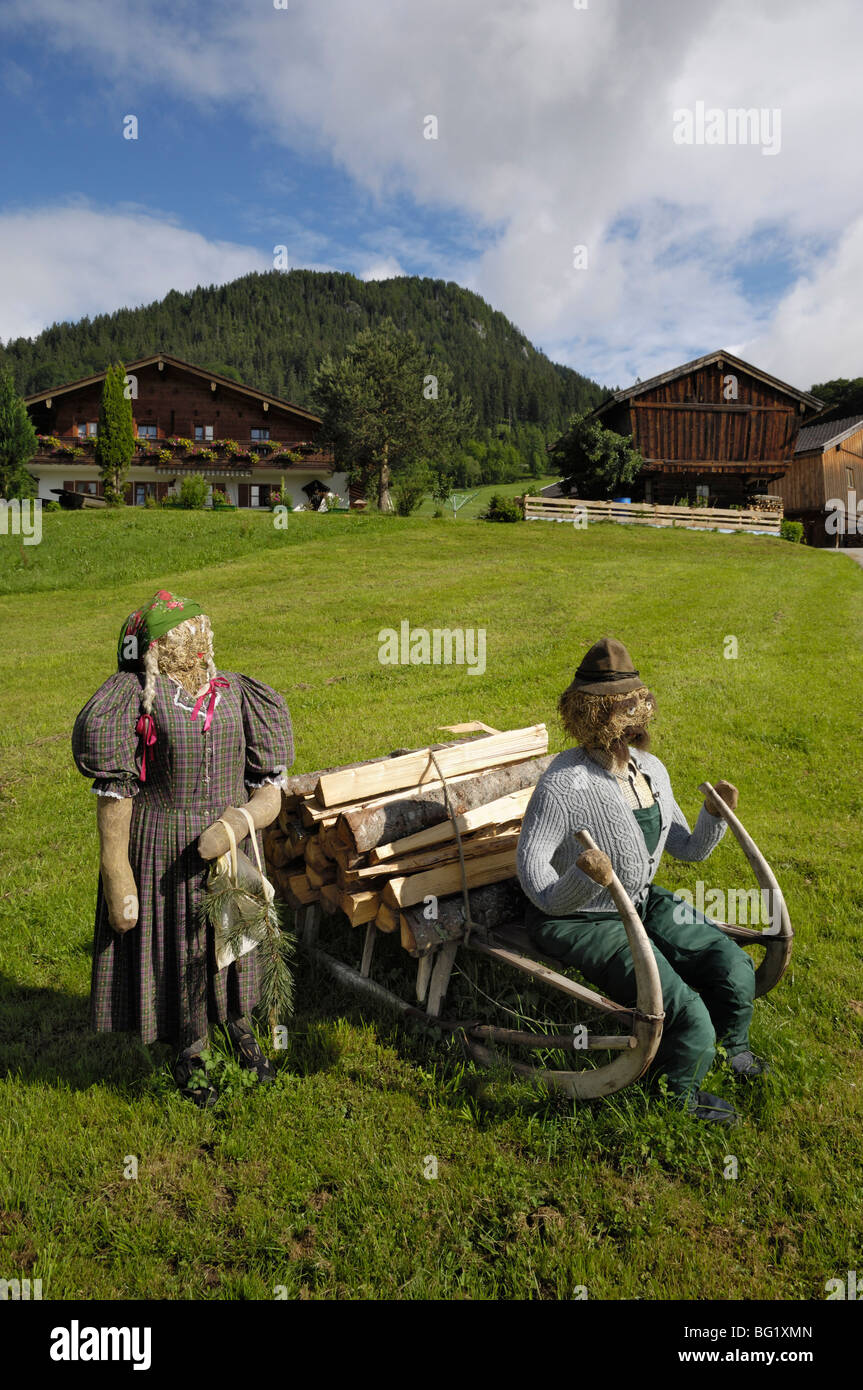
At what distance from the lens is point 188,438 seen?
155ft

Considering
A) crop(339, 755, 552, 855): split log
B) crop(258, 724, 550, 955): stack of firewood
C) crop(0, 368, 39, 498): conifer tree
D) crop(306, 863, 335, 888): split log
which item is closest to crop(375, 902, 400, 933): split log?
crop(258, 724, 550, 955): stack of firewood

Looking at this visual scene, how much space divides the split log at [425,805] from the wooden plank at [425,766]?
8 cm

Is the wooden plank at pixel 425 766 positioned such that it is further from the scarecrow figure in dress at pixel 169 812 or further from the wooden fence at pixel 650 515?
the wooden fence at pixel 650 515

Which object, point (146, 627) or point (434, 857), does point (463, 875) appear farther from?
point (146, 627)

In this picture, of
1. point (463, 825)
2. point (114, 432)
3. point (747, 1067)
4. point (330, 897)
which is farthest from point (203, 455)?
point (747, 1067)

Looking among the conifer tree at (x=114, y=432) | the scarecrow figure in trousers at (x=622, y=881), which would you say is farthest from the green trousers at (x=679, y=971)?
the conifer tree at (x=114, y=432)

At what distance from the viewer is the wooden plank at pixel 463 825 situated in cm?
443

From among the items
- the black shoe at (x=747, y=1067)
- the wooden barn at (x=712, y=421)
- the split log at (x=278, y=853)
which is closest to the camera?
the black shoe at (x=747, y=1067)

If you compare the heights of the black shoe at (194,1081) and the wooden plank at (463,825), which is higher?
the wooden plank at (463,825)

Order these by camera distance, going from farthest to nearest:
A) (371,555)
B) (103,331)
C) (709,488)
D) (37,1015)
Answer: (103,331), (709,488), (371,555), (37,1015)
